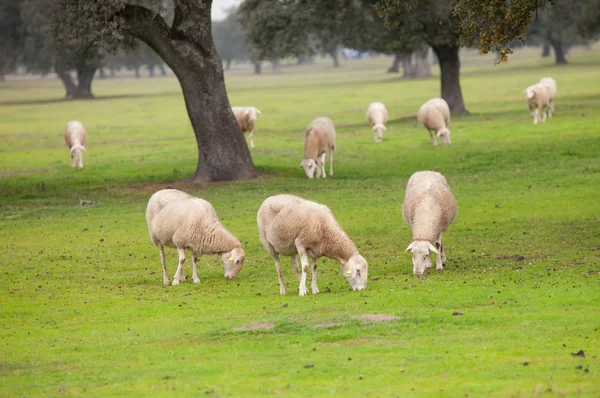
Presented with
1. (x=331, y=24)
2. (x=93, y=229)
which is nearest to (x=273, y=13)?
(x=331, y=24)

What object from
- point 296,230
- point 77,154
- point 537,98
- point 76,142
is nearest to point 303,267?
point 296,230

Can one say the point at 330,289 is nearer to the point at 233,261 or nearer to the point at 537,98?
the point at 233,261

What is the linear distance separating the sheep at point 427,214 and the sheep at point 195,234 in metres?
3.19

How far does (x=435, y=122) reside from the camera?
3869 centimetres

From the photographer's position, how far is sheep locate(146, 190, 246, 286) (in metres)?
17.2

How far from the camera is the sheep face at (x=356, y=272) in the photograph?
15188 mm

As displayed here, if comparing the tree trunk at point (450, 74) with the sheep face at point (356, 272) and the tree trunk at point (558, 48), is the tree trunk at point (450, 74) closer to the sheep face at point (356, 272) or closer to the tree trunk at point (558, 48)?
the sheep face at point (356, 272)

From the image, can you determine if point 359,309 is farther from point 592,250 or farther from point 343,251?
point 592,250

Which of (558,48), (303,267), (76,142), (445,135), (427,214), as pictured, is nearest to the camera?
(303,267)

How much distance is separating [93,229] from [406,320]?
43.8 feet

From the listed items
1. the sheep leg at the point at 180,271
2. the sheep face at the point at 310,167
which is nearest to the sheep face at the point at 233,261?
the sheep leg at the point at 180,271

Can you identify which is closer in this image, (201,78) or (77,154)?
(201,78)

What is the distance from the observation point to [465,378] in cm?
998

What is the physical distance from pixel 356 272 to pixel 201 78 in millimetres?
16657
